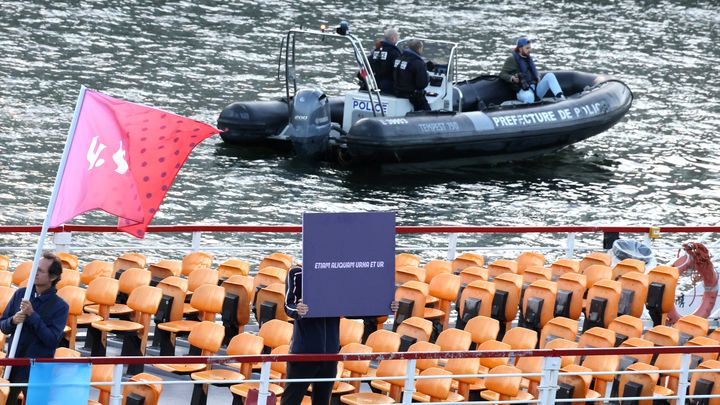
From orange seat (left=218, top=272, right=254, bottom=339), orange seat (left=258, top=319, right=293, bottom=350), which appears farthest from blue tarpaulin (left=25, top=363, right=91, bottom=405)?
orange seat (left=218, top=272, right=254, bottom=339)

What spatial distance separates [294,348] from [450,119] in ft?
46.8

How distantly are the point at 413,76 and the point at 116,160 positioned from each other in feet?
48.0

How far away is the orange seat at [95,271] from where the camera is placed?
11992 mm

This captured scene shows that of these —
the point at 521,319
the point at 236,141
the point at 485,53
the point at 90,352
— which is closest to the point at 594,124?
the point at 236,141

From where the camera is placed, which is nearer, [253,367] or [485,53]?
[253,367]

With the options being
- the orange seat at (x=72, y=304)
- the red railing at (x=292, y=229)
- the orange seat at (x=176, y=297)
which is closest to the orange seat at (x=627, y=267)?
the red railing at (x=292, y=229)

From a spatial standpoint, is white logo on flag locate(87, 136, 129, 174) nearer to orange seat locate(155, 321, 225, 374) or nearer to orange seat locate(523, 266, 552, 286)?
orange seat locate(155, 321, 225, 374)

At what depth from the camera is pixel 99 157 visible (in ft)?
29.0

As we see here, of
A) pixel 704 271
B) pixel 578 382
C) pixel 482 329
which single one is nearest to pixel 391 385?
pixel 482 329

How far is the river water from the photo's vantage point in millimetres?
22172

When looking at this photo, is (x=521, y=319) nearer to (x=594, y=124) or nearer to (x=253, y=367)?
Answer: (x=253, y=367)

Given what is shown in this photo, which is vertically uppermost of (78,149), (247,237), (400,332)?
(78,149)

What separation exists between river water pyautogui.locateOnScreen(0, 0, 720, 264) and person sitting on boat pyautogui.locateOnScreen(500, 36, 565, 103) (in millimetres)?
1187

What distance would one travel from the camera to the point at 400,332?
10.9 m
